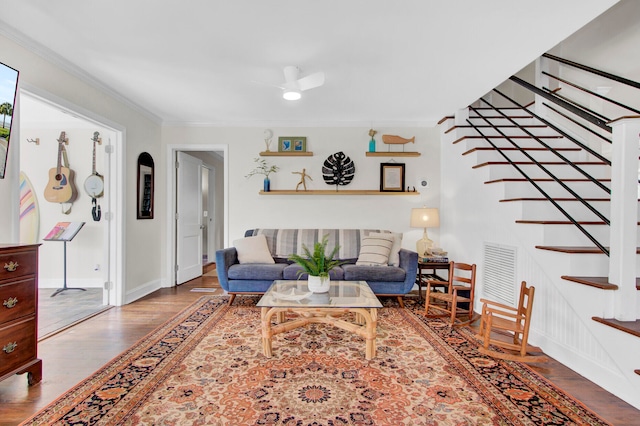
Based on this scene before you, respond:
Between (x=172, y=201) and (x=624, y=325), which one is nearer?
(x=624, y=325)

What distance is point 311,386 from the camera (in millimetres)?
2121

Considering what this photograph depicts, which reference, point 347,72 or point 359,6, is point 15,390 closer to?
point 359,6

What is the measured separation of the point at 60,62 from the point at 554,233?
459 centimetres

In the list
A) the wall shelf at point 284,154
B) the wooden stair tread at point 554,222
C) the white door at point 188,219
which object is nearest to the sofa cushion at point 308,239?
the wall shelf at point 284,154

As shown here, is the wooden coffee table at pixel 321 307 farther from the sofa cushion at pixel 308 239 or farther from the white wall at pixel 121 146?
the white wall at pixel 121 146

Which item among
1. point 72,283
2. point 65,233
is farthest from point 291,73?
point 72,283

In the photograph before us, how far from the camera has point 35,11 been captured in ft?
7.46

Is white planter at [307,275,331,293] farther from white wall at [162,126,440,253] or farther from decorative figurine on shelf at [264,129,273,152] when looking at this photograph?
decorative figurine on shelf at [264,129,273,152]

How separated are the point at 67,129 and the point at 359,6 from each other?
477 centimetres

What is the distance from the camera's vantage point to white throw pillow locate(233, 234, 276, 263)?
4.23m

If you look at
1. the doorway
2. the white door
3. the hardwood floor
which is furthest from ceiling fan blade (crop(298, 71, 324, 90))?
the doorway

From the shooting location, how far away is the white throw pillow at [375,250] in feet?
13.6

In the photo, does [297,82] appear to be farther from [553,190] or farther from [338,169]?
[553,190]

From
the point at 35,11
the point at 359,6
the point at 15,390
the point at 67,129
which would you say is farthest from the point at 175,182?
the point at 359,6
